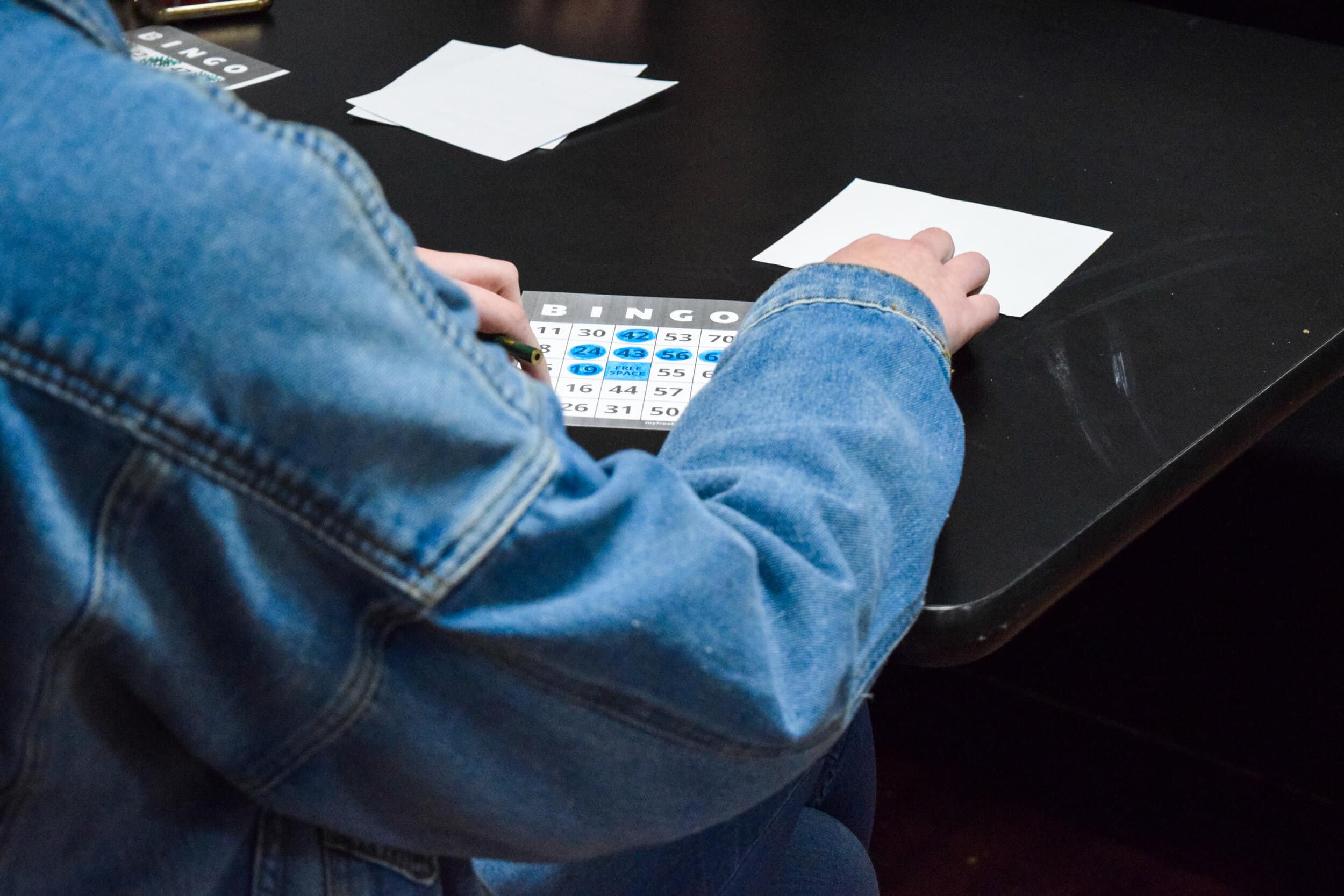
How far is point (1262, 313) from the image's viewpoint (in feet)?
2.66

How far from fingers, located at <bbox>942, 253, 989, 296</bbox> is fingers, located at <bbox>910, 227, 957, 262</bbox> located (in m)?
0.01

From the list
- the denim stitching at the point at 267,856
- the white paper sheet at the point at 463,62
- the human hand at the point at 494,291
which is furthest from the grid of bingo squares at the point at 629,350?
the white paper sheet at the point at 463,62

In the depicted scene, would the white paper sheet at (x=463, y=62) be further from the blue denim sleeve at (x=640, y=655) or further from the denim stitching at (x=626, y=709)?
the denim stitching at (x=626, y=709)

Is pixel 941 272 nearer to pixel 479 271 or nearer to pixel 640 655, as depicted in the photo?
pixel 479 271

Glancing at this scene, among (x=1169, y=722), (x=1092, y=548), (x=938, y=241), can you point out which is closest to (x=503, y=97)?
(x=938, y=241)

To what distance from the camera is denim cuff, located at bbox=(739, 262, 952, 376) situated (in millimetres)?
625

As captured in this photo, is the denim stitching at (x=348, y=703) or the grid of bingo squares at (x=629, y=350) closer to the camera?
the denim stitching at (x=348, y=703)

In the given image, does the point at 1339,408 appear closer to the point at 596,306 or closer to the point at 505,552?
the point at 596,306

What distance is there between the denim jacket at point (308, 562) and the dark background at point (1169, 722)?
96 cm

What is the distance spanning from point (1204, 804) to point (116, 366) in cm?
135

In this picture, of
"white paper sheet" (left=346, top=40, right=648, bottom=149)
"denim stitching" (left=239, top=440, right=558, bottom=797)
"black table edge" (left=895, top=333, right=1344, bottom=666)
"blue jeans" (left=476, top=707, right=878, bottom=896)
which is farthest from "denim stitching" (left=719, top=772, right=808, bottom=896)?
"white paper sheet" (left=346, top=40, right=648, bottom=149)

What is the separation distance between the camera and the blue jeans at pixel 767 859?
0.60 m

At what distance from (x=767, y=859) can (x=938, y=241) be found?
1.22ft

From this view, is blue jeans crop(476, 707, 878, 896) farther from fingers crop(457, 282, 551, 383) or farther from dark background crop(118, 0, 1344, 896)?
dark background crop(118, 0, 1344, 896)
